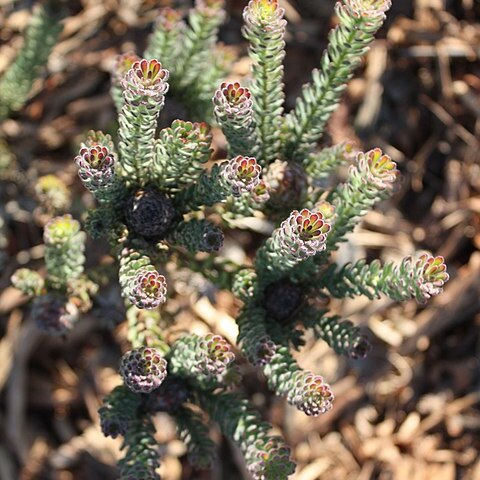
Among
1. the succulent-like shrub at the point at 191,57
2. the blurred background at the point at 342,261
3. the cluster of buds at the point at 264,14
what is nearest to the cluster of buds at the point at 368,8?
the cluster of buds at the point at 264,14

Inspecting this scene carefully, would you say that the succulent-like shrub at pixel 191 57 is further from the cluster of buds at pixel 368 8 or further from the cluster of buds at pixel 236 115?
the cluster of buds at pixel 368 8

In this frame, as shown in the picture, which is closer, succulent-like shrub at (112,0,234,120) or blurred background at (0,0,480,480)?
succulent-like shrub at (112,0,234,120)

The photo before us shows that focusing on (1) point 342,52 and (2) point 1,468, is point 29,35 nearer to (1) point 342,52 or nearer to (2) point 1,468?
(1) point 342,52

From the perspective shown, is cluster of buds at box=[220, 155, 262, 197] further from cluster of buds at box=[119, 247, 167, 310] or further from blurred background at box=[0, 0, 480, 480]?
blurred background at box=[0, 0, 480, 480]

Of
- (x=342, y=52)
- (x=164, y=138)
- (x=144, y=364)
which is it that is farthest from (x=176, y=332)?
(x=342, y=52)

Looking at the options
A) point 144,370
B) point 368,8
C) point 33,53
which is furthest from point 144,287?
point 33,53

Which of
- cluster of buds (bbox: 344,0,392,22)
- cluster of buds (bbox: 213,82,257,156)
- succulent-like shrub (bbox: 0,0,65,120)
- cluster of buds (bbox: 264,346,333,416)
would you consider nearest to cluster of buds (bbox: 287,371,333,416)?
cluster of buds (bbox: 264,346,333,416)
